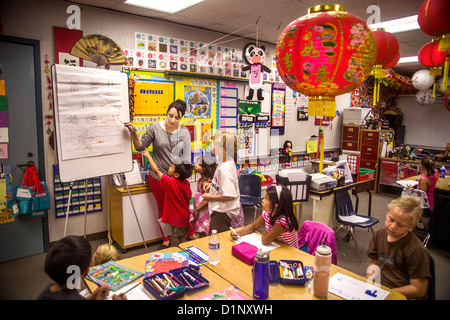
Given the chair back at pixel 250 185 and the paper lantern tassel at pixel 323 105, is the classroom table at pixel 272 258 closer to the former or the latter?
the paper lantern tassel at pixel 323 105

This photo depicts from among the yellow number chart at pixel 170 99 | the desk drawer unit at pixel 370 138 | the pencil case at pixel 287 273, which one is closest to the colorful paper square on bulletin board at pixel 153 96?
the yellow number chart at pixel 170 99

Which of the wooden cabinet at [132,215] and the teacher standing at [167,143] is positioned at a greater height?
the teacher standing at [167,143]

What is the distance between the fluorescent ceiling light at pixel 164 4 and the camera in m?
2.96

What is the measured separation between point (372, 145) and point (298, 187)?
3717mm

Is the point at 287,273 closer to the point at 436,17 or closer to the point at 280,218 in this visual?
the point at 280,218

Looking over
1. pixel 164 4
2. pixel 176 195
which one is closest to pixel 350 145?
pixel 176 195

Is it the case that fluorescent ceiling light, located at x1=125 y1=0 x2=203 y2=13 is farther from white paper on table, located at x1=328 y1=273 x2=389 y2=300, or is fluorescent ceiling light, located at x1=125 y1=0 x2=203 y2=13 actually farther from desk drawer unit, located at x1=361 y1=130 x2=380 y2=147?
desk drawer unit, located at x1=361 y1=130 x2=380 y2=147

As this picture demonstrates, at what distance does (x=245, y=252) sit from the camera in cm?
168

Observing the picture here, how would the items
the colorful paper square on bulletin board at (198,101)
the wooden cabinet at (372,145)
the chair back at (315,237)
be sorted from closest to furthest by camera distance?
the chair back at (315,237) → the colorful paper square on bulletin board at (198,101) → the wooden cabinet at (372,145)

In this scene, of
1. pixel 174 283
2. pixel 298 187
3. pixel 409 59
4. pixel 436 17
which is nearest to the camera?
pixel 174 283

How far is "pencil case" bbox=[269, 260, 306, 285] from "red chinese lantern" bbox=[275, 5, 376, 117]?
3.02 ft

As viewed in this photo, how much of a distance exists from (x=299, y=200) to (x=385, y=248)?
154 cm

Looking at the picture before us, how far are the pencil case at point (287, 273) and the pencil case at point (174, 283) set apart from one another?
0.34 m
